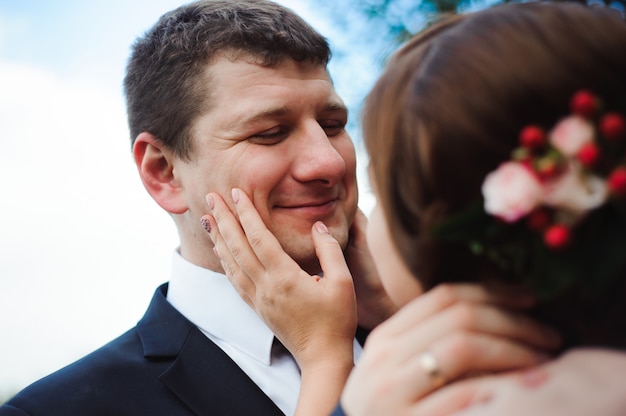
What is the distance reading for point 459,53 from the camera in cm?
160

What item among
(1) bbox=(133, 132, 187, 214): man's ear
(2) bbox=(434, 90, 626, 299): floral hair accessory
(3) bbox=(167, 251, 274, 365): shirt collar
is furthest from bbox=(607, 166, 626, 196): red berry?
(1) bbox=(133, 132, 187, 214): man's ear

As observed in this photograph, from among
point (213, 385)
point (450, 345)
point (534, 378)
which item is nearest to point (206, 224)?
point (213, 385)

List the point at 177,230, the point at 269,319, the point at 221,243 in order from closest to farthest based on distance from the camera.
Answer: the point at 269,319 → the point at 221,243 → the point at 177,230

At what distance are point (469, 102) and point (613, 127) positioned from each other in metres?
0.30

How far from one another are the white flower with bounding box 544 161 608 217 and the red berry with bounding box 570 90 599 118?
0.11 metres

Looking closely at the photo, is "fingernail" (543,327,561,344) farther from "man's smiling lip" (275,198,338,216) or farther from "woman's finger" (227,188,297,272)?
"man's smiling lip" (275,198,338,216)

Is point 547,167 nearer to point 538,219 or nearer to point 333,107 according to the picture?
point 538,219

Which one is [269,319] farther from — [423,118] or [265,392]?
[423,118]

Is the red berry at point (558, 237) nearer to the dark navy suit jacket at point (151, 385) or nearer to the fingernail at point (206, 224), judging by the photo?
the dark navy suit jacket at point (151, 385)

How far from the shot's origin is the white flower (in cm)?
139

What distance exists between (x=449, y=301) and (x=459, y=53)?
1.95ft

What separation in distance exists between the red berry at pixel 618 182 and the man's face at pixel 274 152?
1851 mm

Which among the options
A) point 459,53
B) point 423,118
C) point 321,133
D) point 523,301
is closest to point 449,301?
point 523,301

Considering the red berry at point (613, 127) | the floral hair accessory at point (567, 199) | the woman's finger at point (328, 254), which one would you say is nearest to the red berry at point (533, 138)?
the floral hair accessory at point (567, 199)
